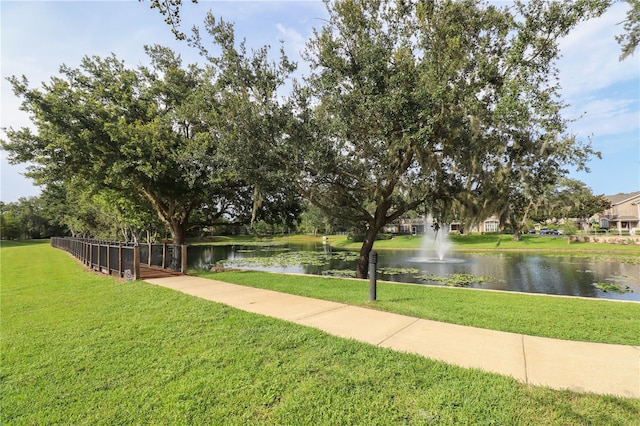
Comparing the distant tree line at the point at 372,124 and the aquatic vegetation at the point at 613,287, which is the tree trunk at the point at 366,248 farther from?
the aquatic vegetation at the point at 613,287

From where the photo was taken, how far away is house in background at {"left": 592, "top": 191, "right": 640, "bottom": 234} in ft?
180

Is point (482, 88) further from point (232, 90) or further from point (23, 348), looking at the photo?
point (23, 348)

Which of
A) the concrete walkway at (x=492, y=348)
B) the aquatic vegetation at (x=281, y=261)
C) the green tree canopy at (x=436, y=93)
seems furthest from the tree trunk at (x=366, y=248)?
the aquatic vegetation at (x=281, y=261)

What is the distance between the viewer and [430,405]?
2719 mm

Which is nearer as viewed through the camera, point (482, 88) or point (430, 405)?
point (430, 405)

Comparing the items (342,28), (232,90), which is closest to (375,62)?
(342,28)

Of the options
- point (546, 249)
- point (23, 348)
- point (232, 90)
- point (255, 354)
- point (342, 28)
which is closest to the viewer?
point (255, 354)

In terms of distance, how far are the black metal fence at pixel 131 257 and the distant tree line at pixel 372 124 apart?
292 centimetres

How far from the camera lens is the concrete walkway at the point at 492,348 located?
3191 mm

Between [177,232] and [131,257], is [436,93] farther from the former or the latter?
[177,232]

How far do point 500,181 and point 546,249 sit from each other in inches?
943

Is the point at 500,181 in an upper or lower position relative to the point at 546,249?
upper

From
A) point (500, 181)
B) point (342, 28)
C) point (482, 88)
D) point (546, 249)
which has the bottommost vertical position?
point (546, 249)

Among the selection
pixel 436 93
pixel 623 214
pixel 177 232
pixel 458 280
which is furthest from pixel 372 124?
pixel 623 214
